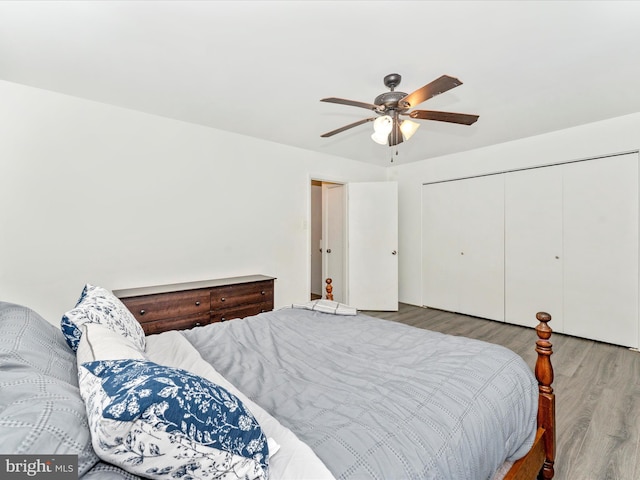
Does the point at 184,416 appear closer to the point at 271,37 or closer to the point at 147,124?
the point at 271,37

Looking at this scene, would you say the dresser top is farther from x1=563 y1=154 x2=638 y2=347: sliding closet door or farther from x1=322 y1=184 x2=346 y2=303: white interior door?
x1=563 y1=154 x2=638 y2=347: sliding closet door

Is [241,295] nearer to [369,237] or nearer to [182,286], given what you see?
[182,286]

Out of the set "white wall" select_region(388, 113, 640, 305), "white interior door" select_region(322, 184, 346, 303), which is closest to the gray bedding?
"white interior door" select_region(322, 184, 346, 303)

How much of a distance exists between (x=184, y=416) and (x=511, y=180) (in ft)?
15.2

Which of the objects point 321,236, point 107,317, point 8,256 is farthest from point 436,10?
point 321,236

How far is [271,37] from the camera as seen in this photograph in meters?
1.89

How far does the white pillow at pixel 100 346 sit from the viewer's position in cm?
102

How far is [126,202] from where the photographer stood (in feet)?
9.62

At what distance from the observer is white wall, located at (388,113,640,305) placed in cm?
329

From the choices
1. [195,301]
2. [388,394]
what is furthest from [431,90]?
[195,301]

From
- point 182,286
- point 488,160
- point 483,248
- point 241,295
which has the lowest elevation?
point 241,295

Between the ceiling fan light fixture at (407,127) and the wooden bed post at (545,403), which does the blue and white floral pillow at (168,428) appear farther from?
the ceiling fan light fixture at (407,127)

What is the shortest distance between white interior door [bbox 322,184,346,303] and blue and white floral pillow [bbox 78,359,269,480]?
14.0 feet

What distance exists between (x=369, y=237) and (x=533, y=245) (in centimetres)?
223
